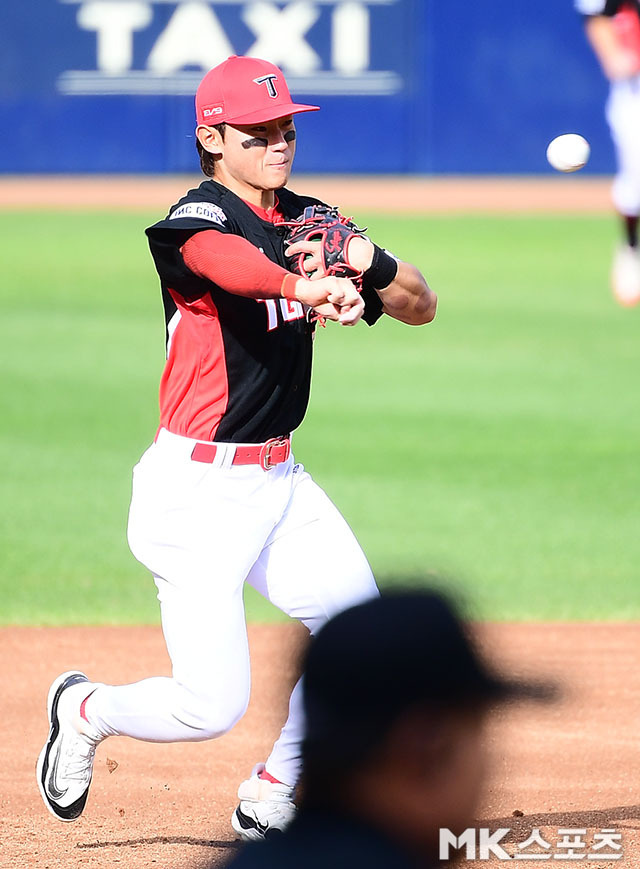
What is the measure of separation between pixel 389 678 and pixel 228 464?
1968 millimetres

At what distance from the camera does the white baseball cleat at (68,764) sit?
3828 millimetres

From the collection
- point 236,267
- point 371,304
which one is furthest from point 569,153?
point 236,267

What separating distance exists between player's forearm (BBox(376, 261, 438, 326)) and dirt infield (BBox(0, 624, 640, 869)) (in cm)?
90

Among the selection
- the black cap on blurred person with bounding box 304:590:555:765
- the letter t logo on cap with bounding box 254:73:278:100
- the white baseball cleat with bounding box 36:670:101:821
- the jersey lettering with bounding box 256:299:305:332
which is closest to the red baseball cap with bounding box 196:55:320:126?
the letter t logo on cap with bounding box 254:73:278:100

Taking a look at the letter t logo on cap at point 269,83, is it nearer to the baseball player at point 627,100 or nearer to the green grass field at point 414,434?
the green grass field at point 414,434

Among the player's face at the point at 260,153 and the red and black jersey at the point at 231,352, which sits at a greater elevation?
the player's face at the point at 260,153

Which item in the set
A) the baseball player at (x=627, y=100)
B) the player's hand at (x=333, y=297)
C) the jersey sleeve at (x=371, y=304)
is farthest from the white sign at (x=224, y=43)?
the player's hand at (x=333, y=297)

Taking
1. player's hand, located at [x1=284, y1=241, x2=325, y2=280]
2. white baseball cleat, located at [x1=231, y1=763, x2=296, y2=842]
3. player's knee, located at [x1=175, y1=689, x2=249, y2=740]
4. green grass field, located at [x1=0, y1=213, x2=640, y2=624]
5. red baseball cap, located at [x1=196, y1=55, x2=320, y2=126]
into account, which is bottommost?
green grass field, located at [x1=0, y1=213, x2=640, y2=624]

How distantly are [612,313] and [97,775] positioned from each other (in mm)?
12324

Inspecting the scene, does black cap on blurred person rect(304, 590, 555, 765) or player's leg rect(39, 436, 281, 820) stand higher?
black cap on blurred person rect(304, 590, 555, 765)

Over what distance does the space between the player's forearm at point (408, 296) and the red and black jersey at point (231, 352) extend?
0.24m

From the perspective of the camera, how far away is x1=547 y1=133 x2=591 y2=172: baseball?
4738 millimetres

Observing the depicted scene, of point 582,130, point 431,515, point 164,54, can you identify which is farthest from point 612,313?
point 164,54

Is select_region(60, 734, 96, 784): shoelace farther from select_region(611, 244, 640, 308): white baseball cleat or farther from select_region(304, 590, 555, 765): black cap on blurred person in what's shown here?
select_region(611, 244, 640, 308): white baseball cleat
